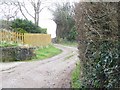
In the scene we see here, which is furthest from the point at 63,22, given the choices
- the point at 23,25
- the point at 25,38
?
the point at 25,38

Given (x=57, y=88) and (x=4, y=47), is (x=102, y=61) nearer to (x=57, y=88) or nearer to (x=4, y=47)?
(x=57, y=88)

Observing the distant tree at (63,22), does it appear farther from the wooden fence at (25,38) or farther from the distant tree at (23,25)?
the distant tree at (23,25)

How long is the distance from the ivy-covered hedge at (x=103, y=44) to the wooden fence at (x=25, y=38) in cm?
1568

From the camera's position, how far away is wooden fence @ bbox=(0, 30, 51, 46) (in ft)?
69.9

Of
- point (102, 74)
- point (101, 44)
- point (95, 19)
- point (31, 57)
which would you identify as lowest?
point (31, 57)

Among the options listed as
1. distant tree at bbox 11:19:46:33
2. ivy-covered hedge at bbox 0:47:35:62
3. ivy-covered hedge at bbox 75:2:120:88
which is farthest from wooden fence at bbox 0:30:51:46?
ivy-covered hedge at bbox 75:2:120:88

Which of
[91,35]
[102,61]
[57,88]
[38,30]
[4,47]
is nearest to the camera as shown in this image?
[102,61]

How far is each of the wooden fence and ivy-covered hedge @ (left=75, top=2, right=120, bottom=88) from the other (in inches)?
617

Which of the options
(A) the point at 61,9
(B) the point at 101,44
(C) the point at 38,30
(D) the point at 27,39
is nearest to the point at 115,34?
(B) the point at 101,44

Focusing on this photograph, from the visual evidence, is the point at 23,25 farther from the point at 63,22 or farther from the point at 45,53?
the point at 45,53

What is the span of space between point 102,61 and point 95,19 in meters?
0.78

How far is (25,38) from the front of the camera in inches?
963

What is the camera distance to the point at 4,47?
16.6 metres

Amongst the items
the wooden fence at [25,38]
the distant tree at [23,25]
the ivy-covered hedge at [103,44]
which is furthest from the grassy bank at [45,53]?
the ivy-covered hedge at [103,44]
